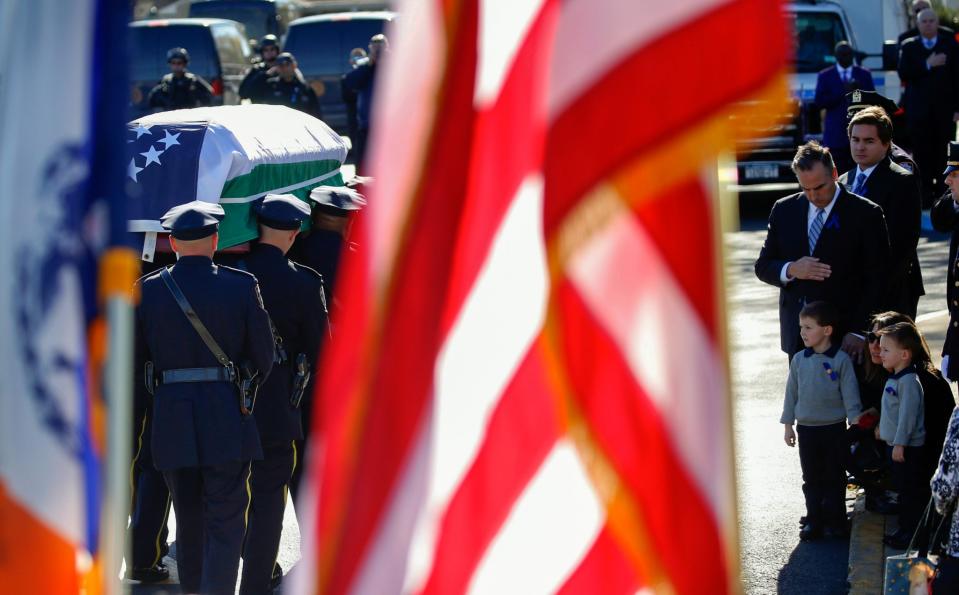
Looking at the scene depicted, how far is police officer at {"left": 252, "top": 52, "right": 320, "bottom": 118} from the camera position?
19312 millimetres

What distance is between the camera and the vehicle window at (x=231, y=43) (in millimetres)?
24328

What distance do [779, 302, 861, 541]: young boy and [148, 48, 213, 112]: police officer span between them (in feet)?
43.4

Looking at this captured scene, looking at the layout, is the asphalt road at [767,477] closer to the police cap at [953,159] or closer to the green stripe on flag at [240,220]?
the police cap at [953,159]

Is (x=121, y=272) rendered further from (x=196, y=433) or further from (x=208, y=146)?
(x=208, y=146)

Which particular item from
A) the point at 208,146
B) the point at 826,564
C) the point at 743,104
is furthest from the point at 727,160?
the point at 208,146

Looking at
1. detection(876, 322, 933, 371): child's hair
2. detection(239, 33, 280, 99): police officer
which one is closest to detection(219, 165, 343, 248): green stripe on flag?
detection(876, 322, 933, 371): child's hair

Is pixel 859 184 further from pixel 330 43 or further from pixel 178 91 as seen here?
pixel 330 43

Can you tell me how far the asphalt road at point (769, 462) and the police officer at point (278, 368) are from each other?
2055mm

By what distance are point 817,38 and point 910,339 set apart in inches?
497

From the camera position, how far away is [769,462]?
A: 868 centimetres

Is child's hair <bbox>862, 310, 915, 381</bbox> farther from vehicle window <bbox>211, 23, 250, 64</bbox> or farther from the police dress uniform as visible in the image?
vehicle window <bbox>211, 23, 250, 64</bbox>

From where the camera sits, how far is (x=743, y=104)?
7.31 ft

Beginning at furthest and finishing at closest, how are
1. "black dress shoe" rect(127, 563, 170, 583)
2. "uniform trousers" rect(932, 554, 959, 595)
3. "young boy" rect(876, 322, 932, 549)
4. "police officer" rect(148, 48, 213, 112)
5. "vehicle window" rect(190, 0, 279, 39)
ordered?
"vehicle window" rect(190, 0, 279, 39), "police officer" rect(148, 48, 213, 112), "black dress shoe" rect(127, 563, 170, 583), "young boy" rect(876, 322, 932, 549), "uniform trousers" rect(932, 554, 959, 595)

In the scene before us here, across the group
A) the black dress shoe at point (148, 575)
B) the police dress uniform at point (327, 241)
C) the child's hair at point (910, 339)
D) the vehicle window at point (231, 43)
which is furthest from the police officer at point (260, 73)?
the child's hair at point (910, 339)
